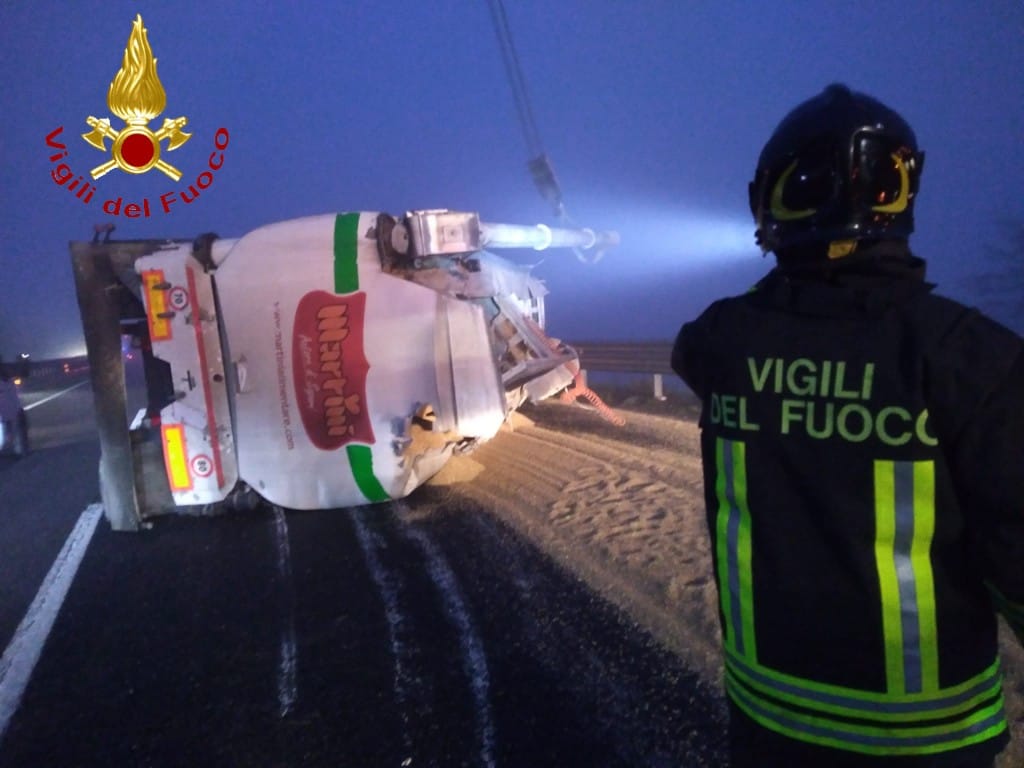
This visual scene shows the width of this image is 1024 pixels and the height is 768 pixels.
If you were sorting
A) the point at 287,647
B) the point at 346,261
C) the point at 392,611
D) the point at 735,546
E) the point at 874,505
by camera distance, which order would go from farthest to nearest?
the point at 346,261 < the point at 392,611 < the point at 287,647 < the point at 735,546 < the point at 874,505

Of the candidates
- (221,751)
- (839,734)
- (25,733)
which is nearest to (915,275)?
(839,734)

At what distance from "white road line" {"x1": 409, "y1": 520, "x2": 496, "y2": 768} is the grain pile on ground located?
0.73m

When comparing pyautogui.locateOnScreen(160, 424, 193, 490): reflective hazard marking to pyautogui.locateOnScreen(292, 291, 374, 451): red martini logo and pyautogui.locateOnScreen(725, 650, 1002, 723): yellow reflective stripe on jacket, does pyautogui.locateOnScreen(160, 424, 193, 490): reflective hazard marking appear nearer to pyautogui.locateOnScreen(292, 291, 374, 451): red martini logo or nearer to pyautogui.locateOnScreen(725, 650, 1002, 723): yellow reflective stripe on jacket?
pyautogui.locateOnScreen(292, 291, 374, 451): red martini logo

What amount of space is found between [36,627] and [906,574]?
15.8 feet

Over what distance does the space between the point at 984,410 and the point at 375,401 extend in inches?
170

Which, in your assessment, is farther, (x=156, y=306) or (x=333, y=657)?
(x=156, y=306)

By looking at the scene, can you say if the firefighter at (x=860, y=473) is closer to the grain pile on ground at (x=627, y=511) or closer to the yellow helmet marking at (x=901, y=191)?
the yellow helmet marking at (x=901, y=191)

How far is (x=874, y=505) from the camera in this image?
125 cm

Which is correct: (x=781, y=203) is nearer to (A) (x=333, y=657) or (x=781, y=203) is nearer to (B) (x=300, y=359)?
(A) (x=333, y=657)

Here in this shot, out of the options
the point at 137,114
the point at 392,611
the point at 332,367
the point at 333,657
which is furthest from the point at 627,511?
the point at 137,114

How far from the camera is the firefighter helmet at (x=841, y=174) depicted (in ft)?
4.52

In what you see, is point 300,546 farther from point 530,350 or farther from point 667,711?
point 667,711

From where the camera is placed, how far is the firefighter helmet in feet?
4.52

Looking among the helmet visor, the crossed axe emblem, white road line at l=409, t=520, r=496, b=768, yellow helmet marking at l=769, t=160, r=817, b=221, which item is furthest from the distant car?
the helmet visor
